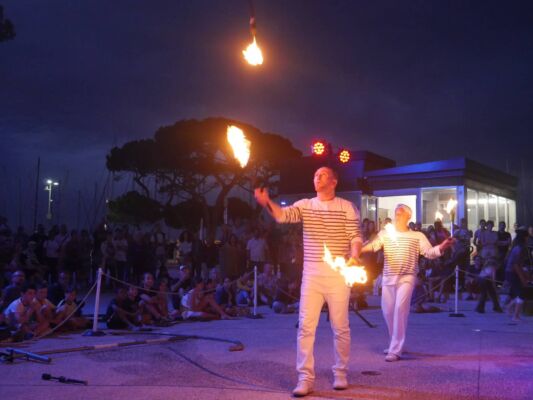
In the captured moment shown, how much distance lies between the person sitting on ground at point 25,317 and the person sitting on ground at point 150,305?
89.2 inches

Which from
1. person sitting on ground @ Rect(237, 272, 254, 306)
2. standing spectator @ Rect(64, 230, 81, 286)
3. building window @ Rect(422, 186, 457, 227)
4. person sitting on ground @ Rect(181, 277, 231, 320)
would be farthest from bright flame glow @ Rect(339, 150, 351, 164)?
building window @ Rect(422, 186, 457, 227)

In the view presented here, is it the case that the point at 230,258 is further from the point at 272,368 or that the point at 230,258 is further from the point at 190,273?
the point at 272,368

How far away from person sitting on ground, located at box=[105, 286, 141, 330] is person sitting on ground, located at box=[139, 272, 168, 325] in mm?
354

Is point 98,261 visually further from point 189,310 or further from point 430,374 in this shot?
point 430,374

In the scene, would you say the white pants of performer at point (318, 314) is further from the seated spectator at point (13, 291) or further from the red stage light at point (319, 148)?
the seated spectator at point (13, 291)

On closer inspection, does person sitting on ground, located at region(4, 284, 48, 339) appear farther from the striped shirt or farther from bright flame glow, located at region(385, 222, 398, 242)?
bright flame glow, located at region(385, 222, 398, 242)

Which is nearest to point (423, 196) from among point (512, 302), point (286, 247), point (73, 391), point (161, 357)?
point (286, 247)

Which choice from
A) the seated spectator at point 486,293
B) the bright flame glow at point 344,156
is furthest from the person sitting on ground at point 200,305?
the seated spectator at point 486,293

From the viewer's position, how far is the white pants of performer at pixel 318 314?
5262 millimetres

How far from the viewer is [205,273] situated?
18484 mm

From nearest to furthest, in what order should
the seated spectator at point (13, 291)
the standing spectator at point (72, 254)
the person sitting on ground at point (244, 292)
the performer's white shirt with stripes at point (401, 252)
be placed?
the performer's white shirt with stripes at point (401, 252) < the seated spectator at point (13, 291) < the person sitting on ground at point (244, 292) < the standing spectator at point (72, 254)

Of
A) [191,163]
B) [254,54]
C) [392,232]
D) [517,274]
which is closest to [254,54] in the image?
[254,54]

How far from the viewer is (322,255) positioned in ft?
17.9

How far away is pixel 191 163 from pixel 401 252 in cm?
3073
